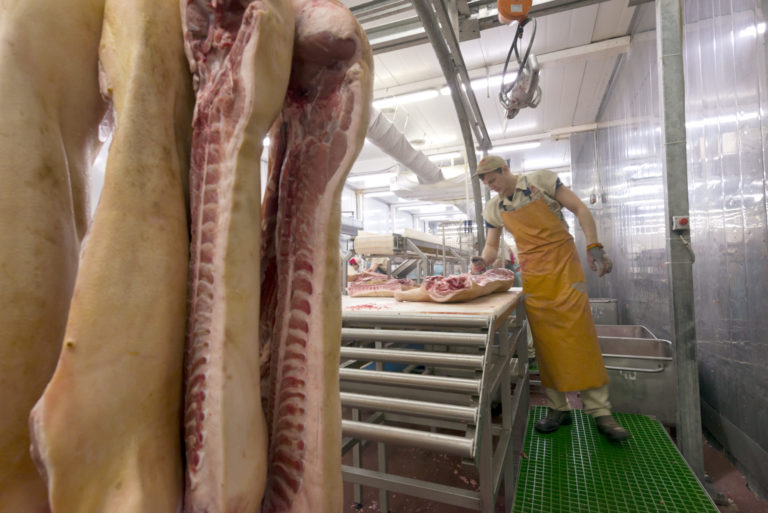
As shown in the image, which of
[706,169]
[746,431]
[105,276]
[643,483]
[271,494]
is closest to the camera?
[105,276]

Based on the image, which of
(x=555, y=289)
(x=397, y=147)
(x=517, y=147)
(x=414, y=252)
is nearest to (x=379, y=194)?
(x=517, y=147)

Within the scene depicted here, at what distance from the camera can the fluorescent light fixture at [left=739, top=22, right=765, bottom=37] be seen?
197cm

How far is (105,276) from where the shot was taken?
432 mm

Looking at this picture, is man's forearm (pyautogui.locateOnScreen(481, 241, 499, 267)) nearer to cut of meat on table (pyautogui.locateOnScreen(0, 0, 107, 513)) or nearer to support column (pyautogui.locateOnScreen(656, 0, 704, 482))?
support column (pyautogui.locateOnScreen(656, 0, 704, 482))

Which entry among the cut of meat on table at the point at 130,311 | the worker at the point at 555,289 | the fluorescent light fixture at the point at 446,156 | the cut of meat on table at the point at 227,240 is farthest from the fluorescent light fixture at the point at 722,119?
the fluorescent light fixture at the point at 446,156

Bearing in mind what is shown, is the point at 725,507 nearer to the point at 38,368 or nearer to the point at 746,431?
the point at 746,431

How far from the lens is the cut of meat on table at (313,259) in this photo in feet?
1.75

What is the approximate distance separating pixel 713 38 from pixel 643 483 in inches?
110

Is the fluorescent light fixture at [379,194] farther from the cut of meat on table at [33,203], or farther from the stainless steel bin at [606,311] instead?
the cut of meat on table at [33,203]

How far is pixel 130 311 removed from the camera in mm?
441

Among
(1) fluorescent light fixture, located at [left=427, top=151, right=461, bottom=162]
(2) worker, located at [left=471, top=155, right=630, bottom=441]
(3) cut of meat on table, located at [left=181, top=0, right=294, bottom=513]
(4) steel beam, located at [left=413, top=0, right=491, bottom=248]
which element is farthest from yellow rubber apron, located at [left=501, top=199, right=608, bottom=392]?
(1) fluorescent light fixture, located at [left=427, top=151, right=461, bottom=162]

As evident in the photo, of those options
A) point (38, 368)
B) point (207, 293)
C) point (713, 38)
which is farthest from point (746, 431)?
point (38, 368)

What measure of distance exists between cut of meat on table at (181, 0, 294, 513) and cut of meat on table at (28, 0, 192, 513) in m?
0.02

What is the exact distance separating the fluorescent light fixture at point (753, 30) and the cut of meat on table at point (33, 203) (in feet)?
9.51
